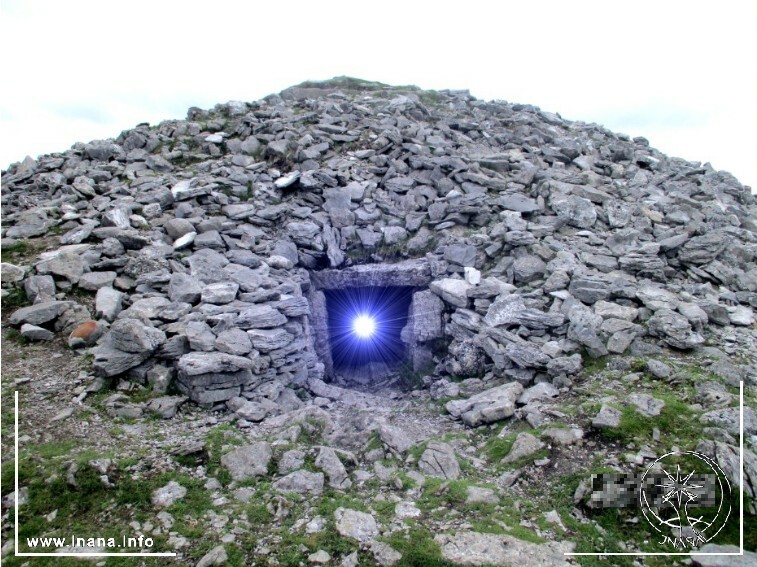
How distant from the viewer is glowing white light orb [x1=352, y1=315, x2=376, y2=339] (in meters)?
14.7

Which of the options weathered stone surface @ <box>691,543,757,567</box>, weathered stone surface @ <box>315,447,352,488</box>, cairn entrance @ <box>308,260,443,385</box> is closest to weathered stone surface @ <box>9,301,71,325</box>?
cairn entrance @ <box>308,260,443,385</box>

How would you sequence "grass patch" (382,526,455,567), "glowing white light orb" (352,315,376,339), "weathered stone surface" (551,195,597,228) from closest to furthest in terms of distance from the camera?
"grass patch" (382,526,455,567) → "weathered stone surface" (551,195,597,228) → "glowing white light orb" (352,315,376,339)

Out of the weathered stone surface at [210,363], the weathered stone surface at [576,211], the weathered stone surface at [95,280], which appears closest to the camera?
the weathered stone surface at [210,363]

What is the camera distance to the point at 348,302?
574 inches

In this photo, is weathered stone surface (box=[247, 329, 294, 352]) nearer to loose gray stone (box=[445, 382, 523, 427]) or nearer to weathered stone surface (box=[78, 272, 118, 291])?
weathered stone surface (box=[78, 272, 118, 291])

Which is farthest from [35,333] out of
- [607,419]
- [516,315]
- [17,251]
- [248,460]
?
[607,419]

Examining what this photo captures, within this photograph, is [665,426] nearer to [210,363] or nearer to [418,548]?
[418,548]

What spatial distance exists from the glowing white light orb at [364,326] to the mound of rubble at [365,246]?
6.11 ft

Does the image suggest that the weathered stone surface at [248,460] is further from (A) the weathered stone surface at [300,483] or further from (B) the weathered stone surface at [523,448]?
(B) the weathered stone surface at [523,448]

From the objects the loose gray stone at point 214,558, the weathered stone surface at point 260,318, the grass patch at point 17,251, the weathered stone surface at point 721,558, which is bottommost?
the loose gray stone at point 214,558

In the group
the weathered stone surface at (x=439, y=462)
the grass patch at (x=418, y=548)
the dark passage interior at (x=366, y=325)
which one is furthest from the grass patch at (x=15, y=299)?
the grass patch at (x=418, y=548)

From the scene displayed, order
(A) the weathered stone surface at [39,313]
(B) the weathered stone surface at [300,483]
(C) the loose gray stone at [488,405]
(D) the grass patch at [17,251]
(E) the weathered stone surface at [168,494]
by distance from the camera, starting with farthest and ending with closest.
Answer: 1. (D) the grass patch at [17,251]
2. (A) the weathered stone surface at [39,313]
3. (C) the loose gray stone at [488,405]
4. (B) the weathered stone surface at [300,483]
5. (E) the weathered stone surface at [168,494]

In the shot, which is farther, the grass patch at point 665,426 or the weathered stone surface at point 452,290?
the weathered stone surface at point 452,290

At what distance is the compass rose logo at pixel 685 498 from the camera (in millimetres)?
5320
